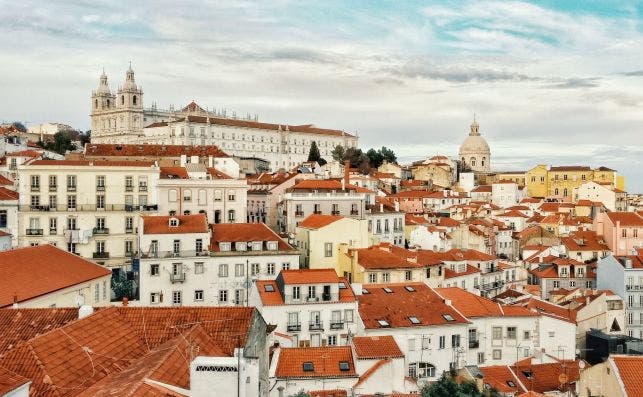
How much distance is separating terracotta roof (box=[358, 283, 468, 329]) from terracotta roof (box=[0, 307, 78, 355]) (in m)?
18.8

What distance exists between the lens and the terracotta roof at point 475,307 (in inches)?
1581

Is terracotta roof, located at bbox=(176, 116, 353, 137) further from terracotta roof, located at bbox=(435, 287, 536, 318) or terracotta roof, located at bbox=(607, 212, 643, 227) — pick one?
terracotta roof, located at bbox=(435, 287, 536, 318)

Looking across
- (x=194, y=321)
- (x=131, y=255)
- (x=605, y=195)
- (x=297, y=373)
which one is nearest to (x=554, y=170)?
(x=605, y=195)

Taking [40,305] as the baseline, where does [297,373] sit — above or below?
below

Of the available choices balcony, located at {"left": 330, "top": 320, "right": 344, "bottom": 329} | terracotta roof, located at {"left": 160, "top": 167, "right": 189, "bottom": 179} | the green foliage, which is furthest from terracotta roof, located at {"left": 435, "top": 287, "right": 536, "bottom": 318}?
terracotta roof, located at {"left": 160, "top": 167, "right": 189, "bottom": 179}

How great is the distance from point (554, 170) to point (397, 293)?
11204 centimetres

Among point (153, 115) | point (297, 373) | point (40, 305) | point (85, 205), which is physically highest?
point (153, 115)

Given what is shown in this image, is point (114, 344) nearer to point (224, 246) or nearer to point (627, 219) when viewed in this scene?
point (224, 246)

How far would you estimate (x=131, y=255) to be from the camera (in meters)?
51.2

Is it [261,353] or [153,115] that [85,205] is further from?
[153,115]

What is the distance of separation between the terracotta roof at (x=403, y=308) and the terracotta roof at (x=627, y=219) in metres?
41.9

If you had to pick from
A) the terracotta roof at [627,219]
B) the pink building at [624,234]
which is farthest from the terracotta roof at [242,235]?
the terracotta roof at [627,219]

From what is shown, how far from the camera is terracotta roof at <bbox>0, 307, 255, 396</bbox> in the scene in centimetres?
1533

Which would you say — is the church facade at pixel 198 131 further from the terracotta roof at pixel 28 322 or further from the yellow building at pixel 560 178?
the terracotta roof at pixel 28 322
